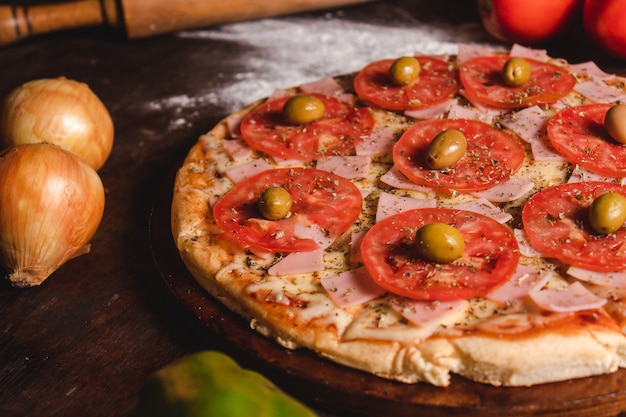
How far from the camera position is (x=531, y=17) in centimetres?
533

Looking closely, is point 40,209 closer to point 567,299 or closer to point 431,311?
point 431,311

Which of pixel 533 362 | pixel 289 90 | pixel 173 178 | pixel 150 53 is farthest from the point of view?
pixel 150 53

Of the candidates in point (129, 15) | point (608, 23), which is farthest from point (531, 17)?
point (129, 15)

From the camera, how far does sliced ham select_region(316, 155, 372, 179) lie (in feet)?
11.9

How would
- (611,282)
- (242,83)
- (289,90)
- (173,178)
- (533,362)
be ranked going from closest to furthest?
1. (533,362)
2. (611,282)
3. (173,178)
4. (289,90)
5. (242,83)

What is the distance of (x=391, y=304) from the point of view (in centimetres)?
284

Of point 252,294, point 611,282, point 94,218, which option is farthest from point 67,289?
point 611,282

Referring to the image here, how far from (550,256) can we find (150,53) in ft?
13.1

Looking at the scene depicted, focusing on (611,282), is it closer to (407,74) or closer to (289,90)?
(407,74)

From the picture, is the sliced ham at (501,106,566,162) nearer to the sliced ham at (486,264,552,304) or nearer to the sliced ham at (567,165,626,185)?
the sliced ham at (567,165,626,185)

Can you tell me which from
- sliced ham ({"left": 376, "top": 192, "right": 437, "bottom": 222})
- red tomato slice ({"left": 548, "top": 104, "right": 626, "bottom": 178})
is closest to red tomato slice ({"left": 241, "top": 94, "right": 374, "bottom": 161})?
sliced ham ({"left": 376, "top": 192, "right": 437, "bottom": 222})

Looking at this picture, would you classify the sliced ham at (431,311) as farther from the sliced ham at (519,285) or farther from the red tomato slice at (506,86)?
the red tomato slice at (506,86)

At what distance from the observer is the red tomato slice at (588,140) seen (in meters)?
3.45

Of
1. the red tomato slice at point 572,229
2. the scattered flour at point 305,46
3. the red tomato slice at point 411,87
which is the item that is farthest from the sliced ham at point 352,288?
the scattered flour at point 305,46
